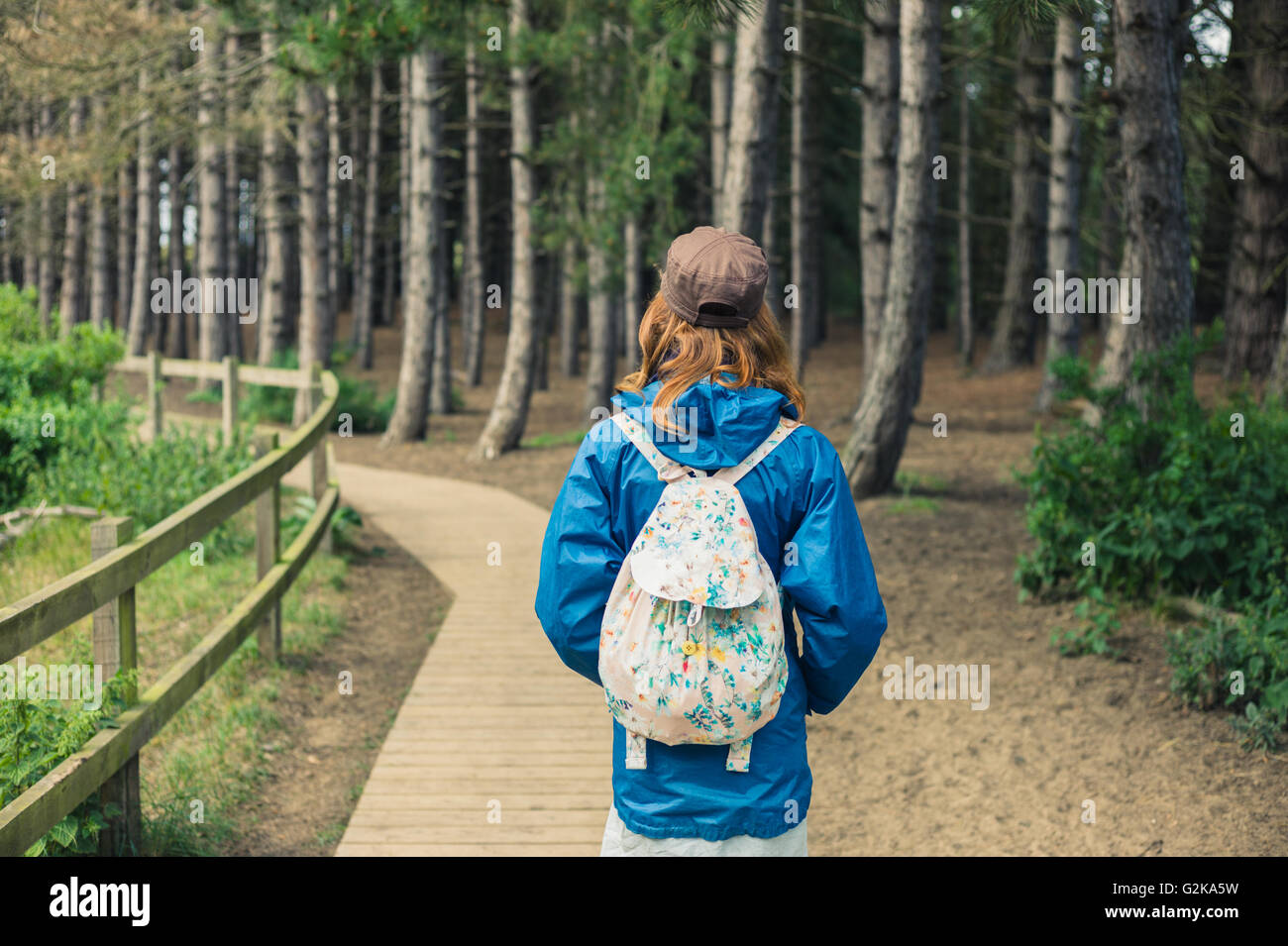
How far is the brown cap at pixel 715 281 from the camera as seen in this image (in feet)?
8.60

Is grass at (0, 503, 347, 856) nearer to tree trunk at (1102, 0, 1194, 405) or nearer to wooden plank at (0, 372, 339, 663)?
wooden plank at (0, 372, 339, 663)

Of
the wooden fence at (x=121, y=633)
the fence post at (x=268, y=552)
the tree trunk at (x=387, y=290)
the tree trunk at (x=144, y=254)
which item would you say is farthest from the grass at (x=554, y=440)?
the tree trunk at (x=387, y=290)

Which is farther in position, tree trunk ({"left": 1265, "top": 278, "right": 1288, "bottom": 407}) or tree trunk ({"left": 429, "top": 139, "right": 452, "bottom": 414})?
tree trunk ({"left": 429, "top": 139, "right": 452, "bottom": 414})

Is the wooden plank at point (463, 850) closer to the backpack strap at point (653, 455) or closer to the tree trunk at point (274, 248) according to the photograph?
the backpack strap at point (653, 455)

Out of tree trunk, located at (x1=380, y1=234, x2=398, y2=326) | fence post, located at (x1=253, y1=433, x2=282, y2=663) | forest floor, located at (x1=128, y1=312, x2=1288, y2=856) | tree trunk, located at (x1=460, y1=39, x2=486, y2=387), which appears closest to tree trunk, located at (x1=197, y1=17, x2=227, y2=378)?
tree trunk, located at (x1=460, y1=39, x2=486, y2=387)

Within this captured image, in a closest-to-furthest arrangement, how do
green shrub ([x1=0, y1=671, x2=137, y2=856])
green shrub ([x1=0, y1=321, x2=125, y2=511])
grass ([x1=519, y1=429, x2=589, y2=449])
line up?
green shrub ([x1=0, y1=671, x2=137, y2=856]) → green shrub ([x1=0, y1=321, x2=125, y2=511]) → grass ([x1=519, y1=429, x2=589, y2=449])

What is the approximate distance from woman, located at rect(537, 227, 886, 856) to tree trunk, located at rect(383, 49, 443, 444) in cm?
1488

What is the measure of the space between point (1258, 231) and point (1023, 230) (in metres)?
6.32

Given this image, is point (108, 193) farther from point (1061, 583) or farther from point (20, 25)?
point (1061, 583)

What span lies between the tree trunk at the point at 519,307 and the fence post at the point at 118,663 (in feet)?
39.2

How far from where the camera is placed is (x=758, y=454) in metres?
2.61

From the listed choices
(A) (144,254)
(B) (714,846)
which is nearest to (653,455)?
(B) (714,846)

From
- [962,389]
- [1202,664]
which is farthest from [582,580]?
[962,389]

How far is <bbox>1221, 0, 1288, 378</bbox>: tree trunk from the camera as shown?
49.1 ft
